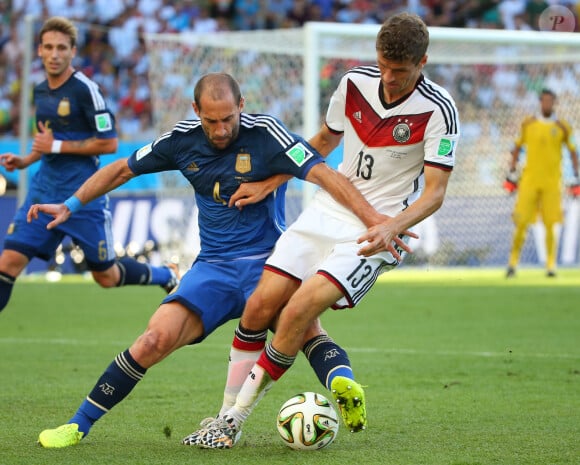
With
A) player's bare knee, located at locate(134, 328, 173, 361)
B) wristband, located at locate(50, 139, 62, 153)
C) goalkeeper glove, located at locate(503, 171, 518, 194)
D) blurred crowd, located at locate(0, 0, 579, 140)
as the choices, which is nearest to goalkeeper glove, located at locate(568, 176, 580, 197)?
goalkeeper glove, located at locate(503, 171, 518, 194)

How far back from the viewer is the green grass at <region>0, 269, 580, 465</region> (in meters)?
5.34

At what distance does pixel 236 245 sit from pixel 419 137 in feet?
3.59

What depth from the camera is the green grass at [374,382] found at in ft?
17.5

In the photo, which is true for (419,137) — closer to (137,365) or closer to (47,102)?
(137,365)

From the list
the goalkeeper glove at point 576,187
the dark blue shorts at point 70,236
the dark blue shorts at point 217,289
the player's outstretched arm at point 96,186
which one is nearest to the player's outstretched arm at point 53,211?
the player's outstretched arm at point 96,186

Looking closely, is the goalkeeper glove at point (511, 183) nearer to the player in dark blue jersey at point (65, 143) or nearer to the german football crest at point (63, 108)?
the player in dark blue jersey at point (65, 143)

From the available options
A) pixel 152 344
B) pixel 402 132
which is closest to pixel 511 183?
pixel 402 132

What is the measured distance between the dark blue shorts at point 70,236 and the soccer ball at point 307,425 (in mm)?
3659

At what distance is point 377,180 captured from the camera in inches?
225

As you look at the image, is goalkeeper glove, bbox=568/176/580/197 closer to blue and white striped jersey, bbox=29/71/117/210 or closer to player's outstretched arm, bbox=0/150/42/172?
blue and white striped jersey, bbox=29/71/117/210

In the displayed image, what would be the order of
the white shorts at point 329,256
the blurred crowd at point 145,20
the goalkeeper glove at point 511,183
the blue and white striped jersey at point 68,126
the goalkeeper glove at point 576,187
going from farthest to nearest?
the blurred crowd at point 145,20
the goalkeeper glove at point 576,187
the goalkeeper glove at point 511,183
the blue and white striped jersey at point 68,126
the white shorts at point 329,256

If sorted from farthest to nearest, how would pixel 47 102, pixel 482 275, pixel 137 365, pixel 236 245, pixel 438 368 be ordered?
pixel 482 275 < pixel 47 102 < pixel 438 368 < pixel 236 245 < pixel 137 365

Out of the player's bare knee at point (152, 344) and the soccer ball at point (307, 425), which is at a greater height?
the player's bare knee at point (152, 344)

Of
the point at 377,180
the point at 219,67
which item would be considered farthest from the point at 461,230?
the point at 377,180
